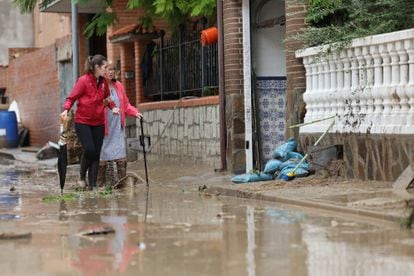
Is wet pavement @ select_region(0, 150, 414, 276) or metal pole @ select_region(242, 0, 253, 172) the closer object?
wet pavement @ select_region(0, 150, 414, 276)

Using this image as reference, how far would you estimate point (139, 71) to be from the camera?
19.5 metres

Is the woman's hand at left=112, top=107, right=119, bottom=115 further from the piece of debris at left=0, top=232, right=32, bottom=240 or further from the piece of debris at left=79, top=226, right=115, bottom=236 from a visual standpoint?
the piece of debris at left=0, top=232, right=32, bottom=240

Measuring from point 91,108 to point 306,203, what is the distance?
3.95 m

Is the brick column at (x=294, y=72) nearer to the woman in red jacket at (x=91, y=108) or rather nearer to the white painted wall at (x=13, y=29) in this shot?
the woman in red jacket at (x=91, y=108)

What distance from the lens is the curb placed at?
7.87m

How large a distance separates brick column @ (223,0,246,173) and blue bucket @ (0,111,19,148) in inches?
630

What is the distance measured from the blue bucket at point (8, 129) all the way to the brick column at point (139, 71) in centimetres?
984

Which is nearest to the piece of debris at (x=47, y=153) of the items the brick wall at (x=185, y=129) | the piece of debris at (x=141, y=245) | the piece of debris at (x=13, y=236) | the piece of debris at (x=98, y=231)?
the brick wall at (x=185, y=129)

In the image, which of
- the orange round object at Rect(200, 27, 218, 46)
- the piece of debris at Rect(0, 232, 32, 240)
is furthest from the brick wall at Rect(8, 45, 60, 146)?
the piece of debris at Rect(0, 232, 32, 240)

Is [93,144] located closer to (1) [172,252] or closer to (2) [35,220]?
(2) [35,220]

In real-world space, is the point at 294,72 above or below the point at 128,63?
below

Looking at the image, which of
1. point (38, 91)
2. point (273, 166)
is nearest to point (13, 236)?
point (273, 166)

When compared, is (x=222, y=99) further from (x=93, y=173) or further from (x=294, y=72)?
(x=93, y=173)

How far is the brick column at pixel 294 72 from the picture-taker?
462 inches
